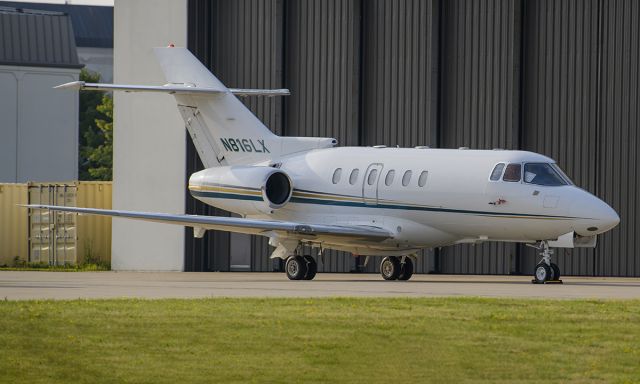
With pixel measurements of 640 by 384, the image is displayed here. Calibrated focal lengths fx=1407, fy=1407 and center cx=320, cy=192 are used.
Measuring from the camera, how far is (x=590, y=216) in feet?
87.3

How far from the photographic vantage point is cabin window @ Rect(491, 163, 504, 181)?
27656 millimetres

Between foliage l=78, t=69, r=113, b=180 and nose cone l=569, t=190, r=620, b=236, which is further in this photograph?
foliage l=78, t=69, r=113, b=180

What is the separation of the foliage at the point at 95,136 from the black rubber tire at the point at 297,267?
202 feet

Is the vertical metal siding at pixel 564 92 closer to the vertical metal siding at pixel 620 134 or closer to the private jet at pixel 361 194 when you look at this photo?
the vertical metal siding at pixel 620 134

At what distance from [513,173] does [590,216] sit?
1.84m

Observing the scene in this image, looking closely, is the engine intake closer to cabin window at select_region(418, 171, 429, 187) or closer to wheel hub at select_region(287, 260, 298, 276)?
wheel hub at select_region(287, 260, 298, 276)

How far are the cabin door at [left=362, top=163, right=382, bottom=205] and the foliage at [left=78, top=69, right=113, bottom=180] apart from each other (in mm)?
61649

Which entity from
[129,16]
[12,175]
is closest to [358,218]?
[129,16]

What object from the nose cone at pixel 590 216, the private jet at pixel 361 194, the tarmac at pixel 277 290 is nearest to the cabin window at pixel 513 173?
the private jet at pixel 361 194

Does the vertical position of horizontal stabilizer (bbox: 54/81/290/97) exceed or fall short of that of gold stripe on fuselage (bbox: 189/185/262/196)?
it exceeds it

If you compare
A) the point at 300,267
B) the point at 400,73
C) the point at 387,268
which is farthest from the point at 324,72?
the point at 300,267

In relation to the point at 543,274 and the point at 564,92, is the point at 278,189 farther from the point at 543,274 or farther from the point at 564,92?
the point at 564,92

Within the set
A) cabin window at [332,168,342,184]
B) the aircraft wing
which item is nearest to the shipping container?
the aircraft wing

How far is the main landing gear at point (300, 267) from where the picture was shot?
29.6m
